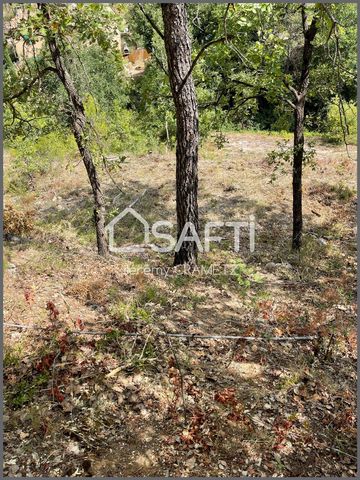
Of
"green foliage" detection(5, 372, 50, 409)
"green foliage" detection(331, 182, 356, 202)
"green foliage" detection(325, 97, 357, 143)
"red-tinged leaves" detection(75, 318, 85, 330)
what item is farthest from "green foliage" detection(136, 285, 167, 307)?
"green foliage" detection(331, 182, 356, 202)

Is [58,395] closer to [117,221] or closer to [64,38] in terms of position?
[64,38]

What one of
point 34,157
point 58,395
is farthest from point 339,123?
point 34,157

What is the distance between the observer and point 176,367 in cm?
463

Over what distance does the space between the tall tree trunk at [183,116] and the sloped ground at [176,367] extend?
1.02 meters

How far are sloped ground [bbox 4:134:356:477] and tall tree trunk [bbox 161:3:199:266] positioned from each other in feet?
3.36

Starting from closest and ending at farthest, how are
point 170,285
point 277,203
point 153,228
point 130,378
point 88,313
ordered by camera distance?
1. point 130,378
2. point 88,313
3. point 170,285
4. point 153,228
5. point 277,203

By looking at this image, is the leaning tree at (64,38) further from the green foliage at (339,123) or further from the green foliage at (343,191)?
the green foliage at (343,191)

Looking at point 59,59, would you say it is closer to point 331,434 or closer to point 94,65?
point 331,434

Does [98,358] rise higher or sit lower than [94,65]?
lower

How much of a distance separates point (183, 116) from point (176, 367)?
3.87m

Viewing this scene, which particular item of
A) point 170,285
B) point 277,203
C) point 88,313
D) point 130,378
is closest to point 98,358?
point 130,378

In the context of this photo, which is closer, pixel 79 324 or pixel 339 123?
pixel 79 324

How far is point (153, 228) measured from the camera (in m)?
11.4

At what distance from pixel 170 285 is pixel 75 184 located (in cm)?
937
